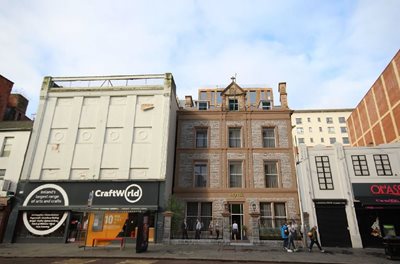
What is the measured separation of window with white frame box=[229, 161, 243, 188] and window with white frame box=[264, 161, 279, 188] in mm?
2459

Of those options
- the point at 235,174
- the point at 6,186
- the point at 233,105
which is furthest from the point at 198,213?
the point at 6,186

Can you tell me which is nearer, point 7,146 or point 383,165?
point 383,165

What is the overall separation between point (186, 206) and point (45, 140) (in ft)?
47.6

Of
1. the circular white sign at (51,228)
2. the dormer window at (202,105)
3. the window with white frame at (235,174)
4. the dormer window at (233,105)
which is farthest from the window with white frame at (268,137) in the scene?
the circular white sign at (51,228)

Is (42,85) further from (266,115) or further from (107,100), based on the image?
(266,115)

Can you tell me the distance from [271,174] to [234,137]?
5160mm

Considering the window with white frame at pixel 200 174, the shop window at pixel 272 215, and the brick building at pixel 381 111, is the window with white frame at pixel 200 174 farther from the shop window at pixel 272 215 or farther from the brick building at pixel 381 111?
the brick building at pixel 381 111

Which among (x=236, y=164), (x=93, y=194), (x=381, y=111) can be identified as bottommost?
(x=93, y=194)

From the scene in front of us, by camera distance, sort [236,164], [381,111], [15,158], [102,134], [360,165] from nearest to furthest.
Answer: [360,165] < [15,158] < [102,134] < [236,164] < [381,111]

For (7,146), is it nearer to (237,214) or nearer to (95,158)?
(95,158)

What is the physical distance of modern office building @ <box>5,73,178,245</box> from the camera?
19.9 m

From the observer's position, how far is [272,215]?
21750mm

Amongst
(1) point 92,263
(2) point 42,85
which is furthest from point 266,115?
(2) point 42,85

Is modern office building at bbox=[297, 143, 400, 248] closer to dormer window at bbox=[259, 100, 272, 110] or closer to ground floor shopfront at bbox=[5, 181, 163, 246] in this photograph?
dormer window at bbox=[259, 100, 272, 110]
